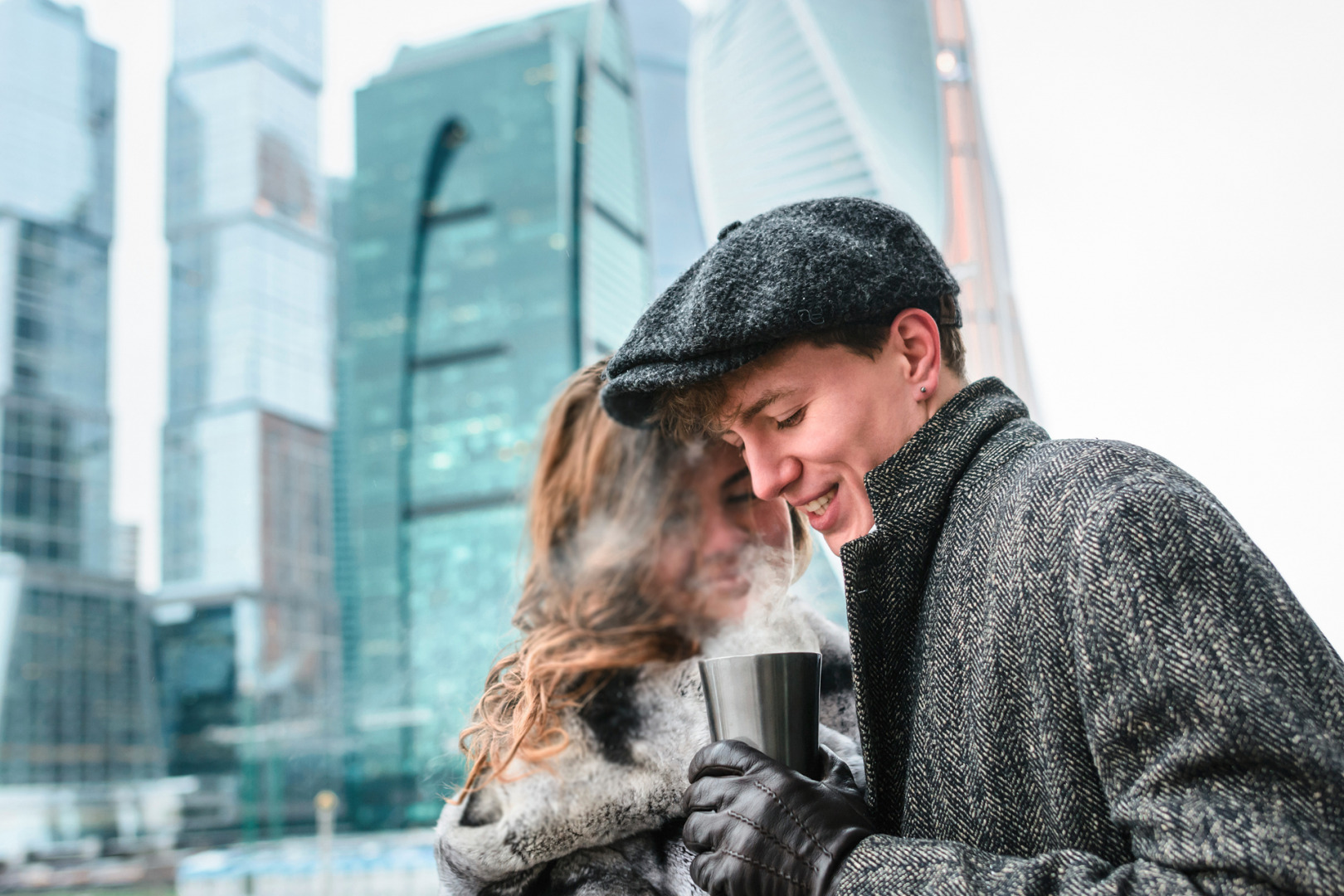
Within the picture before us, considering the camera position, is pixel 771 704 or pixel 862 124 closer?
pixel 771 704

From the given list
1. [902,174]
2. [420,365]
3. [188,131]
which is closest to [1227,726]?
[902,174]

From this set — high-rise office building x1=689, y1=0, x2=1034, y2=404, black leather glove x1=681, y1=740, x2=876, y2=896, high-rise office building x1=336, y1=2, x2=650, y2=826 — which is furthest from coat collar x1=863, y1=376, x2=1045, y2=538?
high-rise office building x1=336, y1=2, x2=650, y2=826

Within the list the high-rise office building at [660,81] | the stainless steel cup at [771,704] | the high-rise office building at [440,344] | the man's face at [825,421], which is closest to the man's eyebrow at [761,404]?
the man's face at [825,421]

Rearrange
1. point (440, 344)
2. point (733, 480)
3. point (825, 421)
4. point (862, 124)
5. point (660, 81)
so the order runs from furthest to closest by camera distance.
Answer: point (440, 344), point (660, 81), point (862, 124), point (733, 480), point (825, 421)

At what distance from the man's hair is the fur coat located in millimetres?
328

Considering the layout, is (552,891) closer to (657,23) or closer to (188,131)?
(657,23)

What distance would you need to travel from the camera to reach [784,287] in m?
0.91

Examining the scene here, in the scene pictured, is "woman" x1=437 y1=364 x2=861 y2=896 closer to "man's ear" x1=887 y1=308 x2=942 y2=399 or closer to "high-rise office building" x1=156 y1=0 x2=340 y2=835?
"man's ear" x1=887 y1=308 x2=942 y2=399

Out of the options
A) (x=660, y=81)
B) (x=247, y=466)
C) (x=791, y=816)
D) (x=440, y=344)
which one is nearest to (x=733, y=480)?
(x=791, y=816)

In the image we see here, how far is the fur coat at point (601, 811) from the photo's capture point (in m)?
1.24

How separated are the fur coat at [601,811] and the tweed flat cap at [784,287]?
441 millimetres

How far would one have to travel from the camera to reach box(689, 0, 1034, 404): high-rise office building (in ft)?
7.71

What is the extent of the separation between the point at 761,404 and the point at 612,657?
0.60m

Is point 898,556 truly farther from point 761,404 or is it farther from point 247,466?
point 247,466
